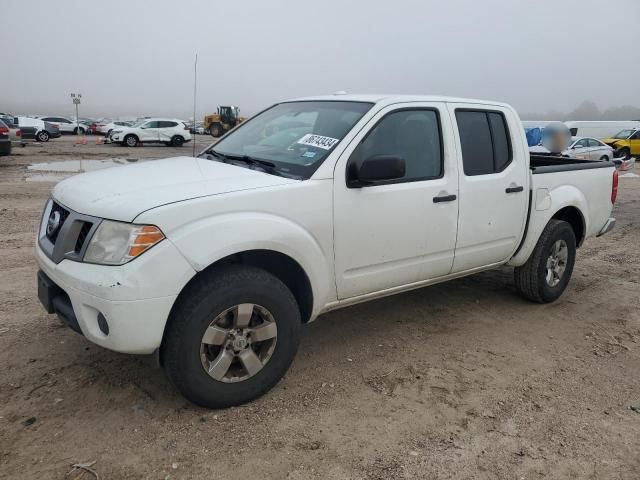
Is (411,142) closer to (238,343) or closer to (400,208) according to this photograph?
(400,208)

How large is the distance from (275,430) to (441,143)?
229 centimetres

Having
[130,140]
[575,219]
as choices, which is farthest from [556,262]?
[130,140]

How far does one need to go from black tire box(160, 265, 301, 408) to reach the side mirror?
81 centimetres

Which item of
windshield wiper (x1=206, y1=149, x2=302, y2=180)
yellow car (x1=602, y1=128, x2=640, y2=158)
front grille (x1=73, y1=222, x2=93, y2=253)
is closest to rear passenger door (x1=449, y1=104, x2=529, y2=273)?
windshield wiper (x1=206, y1=149, x2=302, y2=180)

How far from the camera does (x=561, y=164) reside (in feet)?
17.6

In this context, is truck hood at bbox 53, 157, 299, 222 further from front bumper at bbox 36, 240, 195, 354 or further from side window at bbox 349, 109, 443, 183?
side window at bbox 349, 109, 443, 183

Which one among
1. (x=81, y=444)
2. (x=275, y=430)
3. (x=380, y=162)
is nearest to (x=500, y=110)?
(x=380, y=162)

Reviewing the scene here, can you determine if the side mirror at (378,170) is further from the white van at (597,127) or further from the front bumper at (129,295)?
the white van at (597,127)

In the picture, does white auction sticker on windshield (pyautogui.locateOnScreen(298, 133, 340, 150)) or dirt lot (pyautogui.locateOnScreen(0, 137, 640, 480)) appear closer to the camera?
dirt lot (pyautogui.locateOnScreen(0, 137, 640, 480))

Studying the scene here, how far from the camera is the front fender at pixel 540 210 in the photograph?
459 cm

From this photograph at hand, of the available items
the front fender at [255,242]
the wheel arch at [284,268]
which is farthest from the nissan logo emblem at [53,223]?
the wheel arch at [284,268]

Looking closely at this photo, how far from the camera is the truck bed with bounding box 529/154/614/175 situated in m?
4.70

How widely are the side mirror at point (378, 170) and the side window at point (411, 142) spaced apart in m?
0.18

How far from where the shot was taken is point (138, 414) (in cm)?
301
